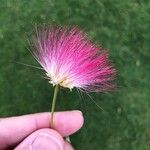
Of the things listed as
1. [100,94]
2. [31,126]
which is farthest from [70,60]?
[100,94]

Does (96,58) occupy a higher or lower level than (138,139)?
higher

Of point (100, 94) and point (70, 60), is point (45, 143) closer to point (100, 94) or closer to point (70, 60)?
point (70, 60)

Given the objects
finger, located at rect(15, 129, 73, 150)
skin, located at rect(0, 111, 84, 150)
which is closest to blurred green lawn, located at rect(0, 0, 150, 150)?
skin, located at rect(0, 111, 84, 150)

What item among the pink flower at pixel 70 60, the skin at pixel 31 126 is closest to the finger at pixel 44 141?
the skin at pixel 31 126

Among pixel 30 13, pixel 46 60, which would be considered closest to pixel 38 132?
pixel 46 60

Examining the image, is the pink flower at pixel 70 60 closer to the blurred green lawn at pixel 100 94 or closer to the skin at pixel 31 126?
the skin at pixel 31 126

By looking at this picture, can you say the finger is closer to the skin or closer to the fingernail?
the fingernail

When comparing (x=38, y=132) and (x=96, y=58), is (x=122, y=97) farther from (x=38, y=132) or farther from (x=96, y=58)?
(x=38, y=132)
